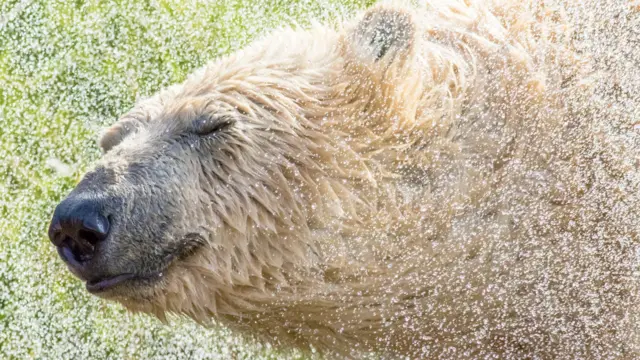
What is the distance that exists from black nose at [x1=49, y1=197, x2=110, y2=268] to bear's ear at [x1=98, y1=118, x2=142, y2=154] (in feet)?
1.61

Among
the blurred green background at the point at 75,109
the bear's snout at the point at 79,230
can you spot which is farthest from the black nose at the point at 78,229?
the blurred green background at the point at 75,109

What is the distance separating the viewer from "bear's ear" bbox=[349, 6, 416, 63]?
8.86 feet

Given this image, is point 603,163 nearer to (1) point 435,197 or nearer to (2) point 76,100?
(1) point 435,197

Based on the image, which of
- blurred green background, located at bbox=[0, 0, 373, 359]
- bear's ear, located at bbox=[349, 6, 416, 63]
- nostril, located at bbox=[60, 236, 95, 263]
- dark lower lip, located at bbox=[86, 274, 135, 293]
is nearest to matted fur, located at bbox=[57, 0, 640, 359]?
bear's ear, located at bbox=[349, 6, 416, 63]

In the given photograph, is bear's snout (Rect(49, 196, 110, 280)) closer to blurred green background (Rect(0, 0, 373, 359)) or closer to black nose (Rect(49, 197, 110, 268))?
black nose (Rect(49, 197, 110, 268))

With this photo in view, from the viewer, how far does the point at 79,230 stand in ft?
7.80

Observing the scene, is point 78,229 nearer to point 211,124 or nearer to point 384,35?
point 211,124

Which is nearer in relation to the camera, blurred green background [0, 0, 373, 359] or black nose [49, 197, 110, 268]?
black nose [49, 197, 110, 268]

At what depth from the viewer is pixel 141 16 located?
18.1 ft

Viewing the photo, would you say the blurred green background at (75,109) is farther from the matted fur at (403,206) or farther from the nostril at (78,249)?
the nostril at (78,249)

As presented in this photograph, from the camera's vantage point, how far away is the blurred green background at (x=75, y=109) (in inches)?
177

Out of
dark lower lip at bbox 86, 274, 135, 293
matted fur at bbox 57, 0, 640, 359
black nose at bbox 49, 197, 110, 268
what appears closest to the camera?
black nose at bbox 49, 197, 110, 268

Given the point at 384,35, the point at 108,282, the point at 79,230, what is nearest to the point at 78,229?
the point at 79,230

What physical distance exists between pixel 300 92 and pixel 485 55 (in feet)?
2.17
